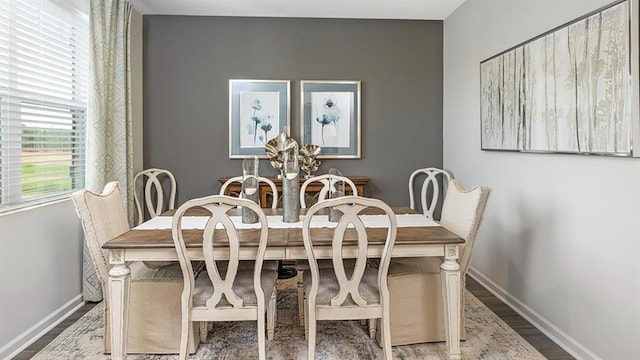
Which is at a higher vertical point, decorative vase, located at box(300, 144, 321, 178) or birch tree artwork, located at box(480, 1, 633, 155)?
birch tree artwork, located at box(480, 1, 633, 155)

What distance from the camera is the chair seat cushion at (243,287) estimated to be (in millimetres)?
2223

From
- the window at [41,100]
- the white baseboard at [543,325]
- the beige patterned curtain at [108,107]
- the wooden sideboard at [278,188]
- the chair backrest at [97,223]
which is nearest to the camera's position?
the chair backrest at [97,223]

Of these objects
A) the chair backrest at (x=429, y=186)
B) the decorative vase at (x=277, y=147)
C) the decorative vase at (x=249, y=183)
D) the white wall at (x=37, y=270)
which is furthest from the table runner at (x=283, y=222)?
the chair backrest at (x=429, y=186)

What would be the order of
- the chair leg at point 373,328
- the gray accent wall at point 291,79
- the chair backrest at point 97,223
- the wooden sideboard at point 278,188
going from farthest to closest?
the gray accent wall at point 291,79 < the wooden sideboard at point 278,188 < the chair leg at point 373,328 < the chair backrest at point 97,223

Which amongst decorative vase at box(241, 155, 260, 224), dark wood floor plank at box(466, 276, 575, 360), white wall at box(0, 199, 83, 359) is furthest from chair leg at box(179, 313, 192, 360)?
dark wood floor plank at box(466, 276, 575, 360)

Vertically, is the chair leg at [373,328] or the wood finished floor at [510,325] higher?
the chair leg at [373,328]

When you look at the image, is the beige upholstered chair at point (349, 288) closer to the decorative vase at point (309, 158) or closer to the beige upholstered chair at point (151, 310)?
the beige upholstered chair at point (151, 310)

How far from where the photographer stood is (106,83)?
11.5ft

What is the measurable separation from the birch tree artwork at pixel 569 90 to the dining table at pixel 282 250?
91 centimetres

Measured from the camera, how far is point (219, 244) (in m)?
2.18

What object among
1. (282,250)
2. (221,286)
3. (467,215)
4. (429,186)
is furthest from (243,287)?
(429,186)

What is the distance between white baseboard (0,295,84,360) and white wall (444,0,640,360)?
10.5 ft

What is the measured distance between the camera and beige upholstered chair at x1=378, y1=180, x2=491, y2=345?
2523 millimetres

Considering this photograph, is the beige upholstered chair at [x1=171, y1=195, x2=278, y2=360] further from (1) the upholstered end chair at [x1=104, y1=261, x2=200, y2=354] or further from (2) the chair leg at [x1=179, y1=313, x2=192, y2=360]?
(1) the upholstered end chair at [x1=104, y1=261, x2=200, y2=354]
